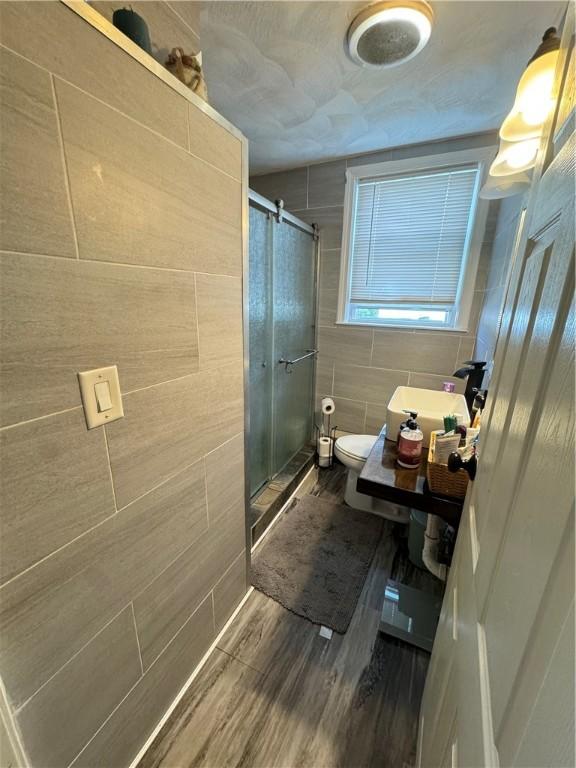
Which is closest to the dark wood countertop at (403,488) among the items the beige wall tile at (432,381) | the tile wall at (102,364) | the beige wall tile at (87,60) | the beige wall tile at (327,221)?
the tile wall at (102,364)

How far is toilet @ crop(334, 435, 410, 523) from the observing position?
1910 millimetres

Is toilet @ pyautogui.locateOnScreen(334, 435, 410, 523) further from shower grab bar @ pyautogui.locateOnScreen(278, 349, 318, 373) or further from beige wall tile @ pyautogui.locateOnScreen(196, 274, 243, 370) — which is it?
beige wall tile @ pyautogui.locateOnScreen(196, 274, 243, 370)

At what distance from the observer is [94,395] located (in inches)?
25.7

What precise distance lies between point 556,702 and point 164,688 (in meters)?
1.28

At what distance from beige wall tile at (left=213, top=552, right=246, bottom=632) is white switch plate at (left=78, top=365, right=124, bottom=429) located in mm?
922

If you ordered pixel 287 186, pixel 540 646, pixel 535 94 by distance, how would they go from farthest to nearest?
pixel 287 186, pixel 535 94, pixel 540 646

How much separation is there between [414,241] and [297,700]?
2579 millimetres

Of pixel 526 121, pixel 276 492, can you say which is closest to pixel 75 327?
pixel 526 121

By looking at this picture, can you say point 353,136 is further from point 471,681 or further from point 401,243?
point 471,681

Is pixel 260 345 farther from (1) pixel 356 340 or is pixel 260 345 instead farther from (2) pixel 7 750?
(2) pixel 7 750

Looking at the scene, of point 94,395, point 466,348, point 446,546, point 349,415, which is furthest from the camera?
point 349,415

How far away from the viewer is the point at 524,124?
0.85 m

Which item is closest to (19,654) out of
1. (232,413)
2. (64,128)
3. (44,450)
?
(44,450)

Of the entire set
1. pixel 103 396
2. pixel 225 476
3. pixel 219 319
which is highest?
pixel 219 319
